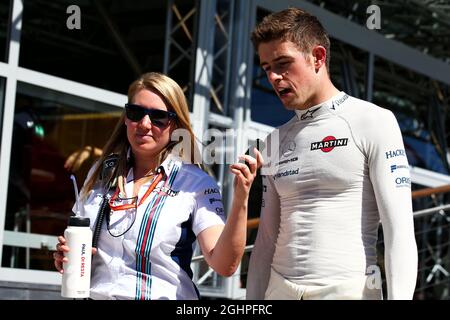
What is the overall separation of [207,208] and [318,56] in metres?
0.59

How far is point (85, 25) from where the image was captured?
25.5 ft

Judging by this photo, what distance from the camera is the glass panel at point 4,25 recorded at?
262 inches

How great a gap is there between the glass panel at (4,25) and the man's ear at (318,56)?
444 cm

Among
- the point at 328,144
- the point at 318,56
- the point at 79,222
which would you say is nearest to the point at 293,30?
the point at 318,56

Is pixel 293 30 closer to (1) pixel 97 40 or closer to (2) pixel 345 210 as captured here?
(2) pixel 345 210

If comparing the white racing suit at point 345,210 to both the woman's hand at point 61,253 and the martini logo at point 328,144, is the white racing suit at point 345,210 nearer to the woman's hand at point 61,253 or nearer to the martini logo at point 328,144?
the martini logo at point 328,144

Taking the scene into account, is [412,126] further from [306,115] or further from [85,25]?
[306,115]

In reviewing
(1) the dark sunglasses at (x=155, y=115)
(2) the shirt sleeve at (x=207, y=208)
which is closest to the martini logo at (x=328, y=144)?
(2) the shirt sleeve at (x=207, y=208)

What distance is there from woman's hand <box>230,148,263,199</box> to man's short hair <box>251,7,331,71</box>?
40 centimetres

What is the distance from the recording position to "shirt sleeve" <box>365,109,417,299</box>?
246cm

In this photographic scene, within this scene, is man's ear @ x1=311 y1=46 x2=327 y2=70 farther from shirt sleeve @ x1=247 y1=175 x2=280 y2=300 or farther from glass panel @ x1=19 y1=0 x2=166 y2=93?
glass panel @ x1=19 y1=0 x2=166 y2=93

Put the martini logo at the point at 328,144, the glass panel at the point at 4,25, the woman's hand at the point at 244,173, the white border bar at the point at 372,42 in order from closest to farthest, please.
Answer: the woman's hand at the point at 244,173 < the martini logo at the point at 328,144 < the glass panel at the point at 4,25 < the white border bar at the point at 372,42
